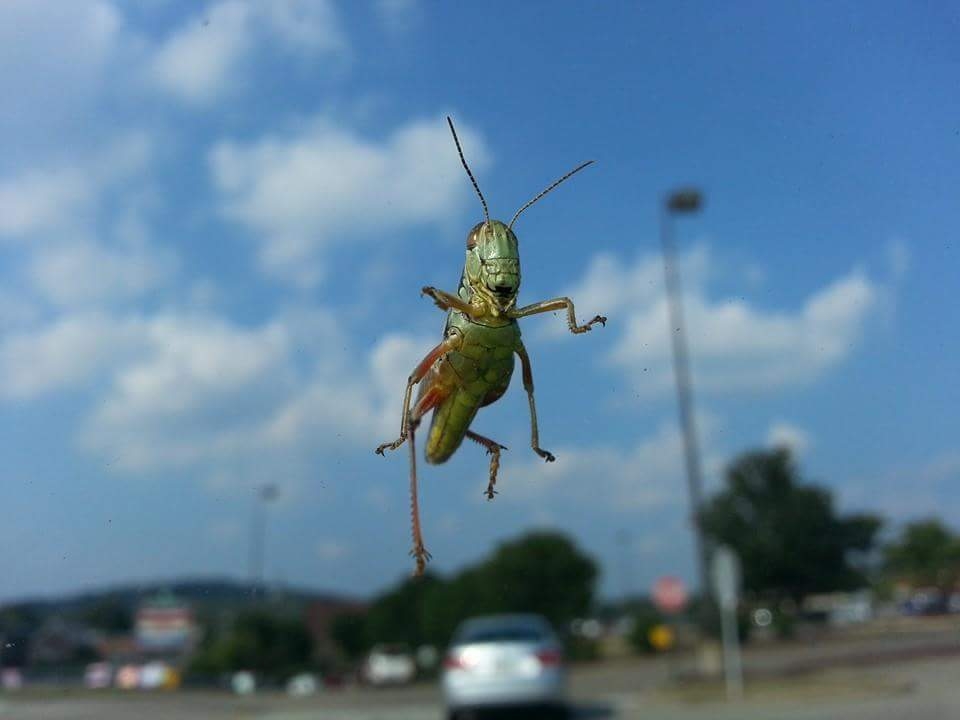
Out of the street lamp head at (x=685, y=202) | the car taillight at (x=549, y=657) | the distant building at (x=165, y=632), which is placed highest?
the street lamp head at (x=685, y=202)

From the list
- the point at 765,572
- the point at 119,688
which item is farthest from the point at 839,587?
the point at 119,688

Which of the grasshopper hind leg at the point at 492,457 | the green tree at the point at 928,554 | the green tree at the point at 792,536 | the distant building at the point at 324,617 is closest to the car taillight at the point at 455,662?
the green tree at the point at 792,536

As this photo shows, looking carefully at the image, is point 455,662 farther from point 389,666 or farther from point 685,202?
point 685,202

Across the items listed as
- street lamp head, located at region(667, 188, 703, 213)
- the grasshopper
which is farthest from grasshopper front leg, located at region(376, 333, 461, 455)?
street lamp head, located at region(667, 188, 703, 213)

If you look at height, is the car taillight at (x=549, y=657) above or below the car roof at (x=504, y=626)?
below

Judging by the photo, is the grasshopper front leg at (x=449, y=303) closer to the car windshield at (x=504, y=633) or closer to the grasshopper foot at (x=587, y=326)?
the grasshopper foot at (x=587, y=326)

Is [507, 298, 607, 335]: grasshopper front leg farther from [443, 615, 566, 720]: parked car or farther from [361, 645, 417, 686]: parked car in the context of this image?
[443, 615, 566, 720]: parked car

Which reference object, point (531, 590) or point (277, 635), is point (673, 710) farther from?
point (277, 635)
